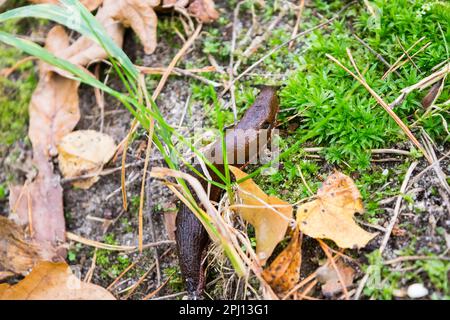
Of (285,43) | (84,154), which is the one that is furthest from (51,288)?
(285,43)

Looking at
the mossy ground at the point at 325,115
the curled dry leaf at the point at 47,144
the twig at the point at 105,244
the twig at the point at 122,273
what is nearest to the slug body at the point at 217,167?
the mossy ground at the point at 325,115

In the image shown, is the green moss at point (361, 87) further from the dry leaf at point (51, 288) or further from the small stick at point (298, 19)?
the dry leaf at point (51, 288)

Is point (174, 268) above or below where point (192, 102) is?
below

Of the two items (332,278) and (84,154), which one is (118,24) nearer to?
(84,154)

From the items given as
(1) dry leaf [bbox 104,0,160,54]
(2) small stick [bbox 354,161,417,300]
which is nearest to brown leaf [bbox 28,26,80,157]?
(1) dry leaf [bbox 104,0,160,54]

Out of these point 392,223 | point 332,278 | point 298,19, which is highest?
point 298,19

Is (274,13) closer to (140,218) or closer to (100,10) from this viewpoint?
(100,10)
